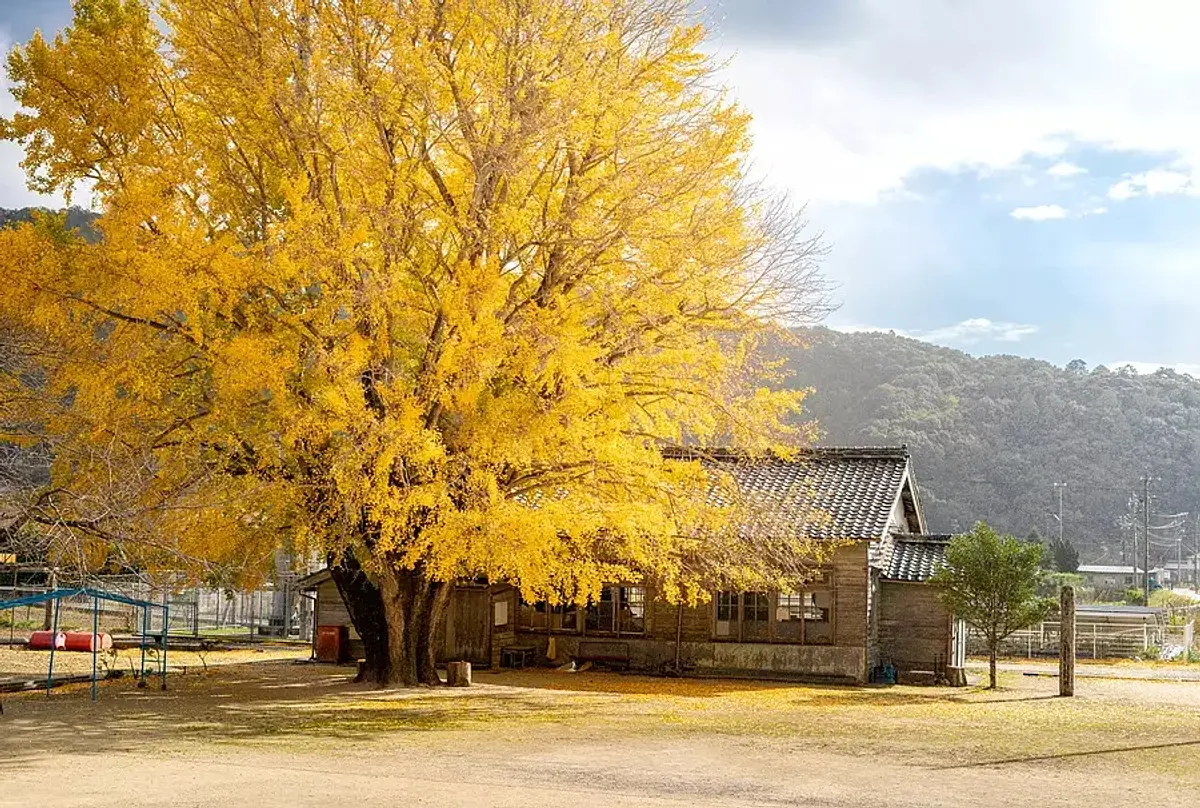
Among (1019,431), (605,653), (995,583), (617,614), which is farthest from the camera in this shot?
(1019,431)

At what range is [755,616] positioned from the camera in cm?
2720

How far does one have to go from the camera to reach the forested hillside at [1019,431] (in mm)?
81312

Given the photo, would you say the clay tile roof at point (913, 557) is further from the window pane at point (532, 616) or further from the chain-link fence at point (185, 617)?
the chain-link fence at point (185, 617)

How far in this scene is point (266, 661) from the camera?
28.8 m

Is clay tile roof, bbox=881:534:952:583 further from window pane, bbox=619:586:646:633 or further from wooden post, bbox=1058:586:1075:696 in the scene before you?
window pane, bbox=619:586:646:633

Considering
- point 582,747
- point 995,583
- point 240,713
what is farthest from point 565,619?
point 582,747

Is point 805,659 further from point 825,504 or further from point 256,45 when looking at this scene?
point 256,45

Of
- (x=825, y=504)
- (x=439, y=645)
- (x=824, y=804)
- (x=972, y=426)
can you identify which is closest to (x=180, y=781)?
(x=824, y=804)

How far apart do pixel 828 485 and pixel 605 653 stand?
6.60 m

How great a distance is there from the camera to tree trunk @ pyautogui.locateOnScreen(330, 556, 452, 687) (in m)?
22.1

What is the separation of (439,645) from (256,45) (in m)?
14.7

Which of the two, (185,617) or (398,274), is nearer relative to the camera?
(398,274)

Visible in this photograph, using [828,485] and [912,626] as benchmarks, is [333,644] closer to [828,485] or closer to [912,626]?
[828,485]

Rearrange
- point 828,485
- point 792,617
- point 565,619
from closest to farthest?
point 792,617, point 565,619, point 828,485
